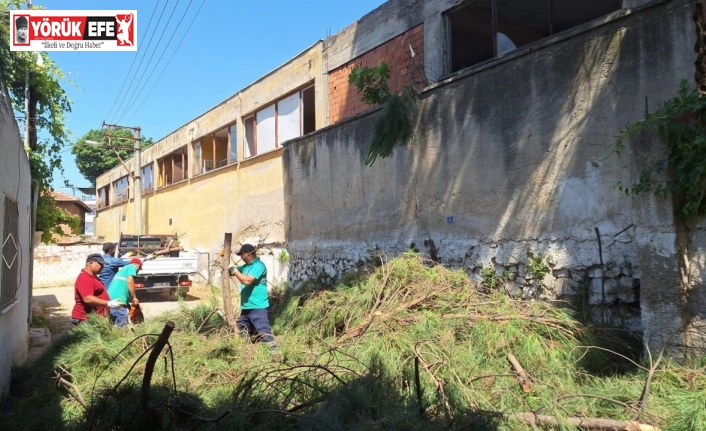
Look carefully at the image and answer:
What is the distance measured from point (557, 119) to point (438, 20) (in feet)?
15.8

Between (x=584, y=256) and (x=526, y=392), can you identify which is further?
(x=584, y=256)

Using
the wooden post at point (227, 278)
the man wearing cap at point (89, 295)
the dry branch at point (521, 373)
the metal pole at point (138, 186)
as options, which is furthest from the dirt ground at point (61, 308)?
the dry branch at point (521, 373)

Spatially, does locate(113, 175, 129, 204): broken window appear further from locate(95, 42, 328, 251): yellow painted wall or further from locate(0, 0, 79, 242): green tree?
locate(0, 0, 79, 242): green tree

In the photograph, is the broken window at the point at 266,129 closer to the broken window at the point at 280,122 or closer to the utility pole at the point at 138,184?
the broken window at the point at 280,122

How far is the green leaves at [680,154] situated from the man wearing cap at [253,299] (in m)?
4.20

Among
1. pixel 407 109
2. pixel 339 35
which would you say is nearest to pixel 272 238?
pixel 339 35

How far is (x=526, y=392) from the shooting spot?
13.6ft

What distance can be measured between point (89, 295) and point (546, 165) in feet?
18.5

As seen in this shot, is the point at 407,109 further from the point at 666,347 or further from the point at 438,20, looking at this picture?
the point at 666,347

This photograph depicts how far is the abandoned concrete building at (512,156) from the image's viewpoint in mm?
4664

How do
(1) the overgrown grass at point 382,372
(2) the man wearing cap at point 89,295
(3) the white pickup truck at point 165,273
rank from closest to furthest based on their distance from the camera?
(1) the overgrown grass at point 382,372 < (2) the man wearing cap at point 89,295 < (3) the white pickup truck at point 165,273

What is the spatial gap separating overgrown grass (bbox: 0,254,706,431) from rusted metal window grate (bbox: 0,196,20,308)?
2.83 feet

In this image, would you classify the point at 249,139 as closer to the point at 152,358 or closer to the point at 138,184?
the point at 138,184


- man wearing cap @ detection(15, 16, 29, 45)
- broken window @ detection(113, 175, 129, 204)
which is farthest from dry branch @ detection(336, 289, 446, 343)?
broken window @ detection(113, 175, 129, 204)
